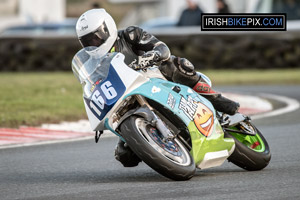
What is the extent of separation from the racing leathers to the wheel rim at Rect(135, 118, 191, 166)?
0.55m

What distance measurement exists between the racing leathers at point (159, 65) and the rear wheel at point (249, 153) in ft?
0.84

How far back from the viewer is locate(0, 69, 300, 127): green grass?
10.7 metres

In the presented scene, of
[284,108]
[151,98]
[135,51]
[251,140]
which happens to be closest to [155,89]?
[151,98]

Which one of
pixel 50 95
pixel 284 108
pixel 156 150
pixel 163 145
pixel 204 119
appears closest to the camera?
pixel 156 150

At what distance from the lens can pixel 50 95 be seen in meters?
13.9

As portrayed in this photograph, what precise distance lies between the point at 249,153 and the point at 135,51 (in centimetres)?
129

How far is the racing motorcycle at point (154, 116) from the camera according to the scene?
19.2 feet

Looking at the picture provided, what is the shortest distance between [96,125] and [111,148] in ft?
7.65

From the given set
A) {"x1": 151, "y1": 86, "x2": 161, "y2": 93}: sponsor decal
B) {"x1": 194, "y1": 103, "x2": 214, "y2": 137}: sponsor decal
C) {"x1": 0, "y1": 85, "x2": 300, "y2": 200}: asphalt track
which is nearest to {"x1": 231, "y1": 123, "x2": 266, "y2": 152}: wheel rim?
{"x1": 0, "y1": 85, "x2": 300, "y2": 200}: asphalt track

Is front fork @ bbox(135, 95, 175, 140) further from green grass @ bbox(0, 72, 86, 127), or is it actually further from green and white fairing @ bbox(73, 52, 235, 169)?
green grass @ bbox(0, 72, 86, 127)

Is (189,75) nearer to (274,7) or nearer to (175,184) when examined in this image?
(175,184)

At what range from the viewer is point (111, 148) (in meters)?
8.39

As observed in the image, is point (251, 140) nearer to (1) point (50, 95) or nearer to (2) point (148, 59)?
(2) point (148, 59)

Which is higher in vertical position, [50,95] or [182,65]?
[182,65]
